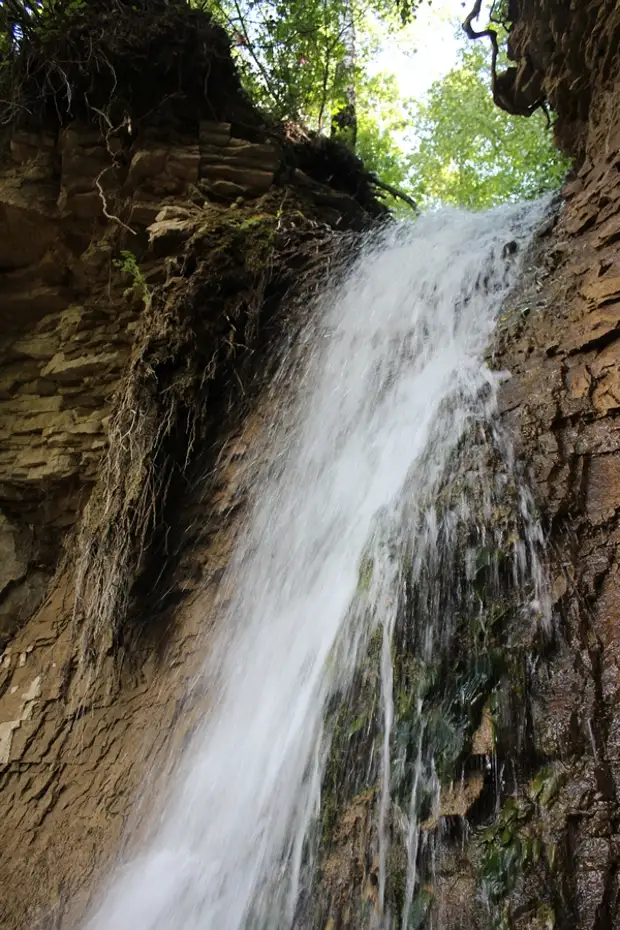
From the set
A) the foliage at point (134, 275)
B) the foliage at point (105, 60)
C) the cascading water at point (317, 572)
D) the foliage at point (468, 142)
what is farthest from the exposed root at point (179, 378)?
the foliage at point (468, 142)

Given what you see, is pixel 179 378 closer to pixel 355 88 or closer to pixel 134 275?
pixel 134 275

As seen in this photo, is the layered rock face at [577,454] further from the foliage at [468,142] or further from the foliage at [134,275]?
the foliage at [468,142]

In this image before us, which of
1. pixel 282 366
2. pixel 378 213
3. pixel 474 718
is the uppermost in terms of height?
pixel 378 213

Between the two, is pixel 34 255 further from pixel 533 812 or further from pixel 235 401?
pixel 533 812

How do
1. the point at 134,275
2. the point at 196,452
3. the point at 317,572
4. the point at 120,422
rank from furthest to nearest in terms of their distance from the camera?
the point at 134,275, the point at 196,452, the point at 120,422, the point at 317,572

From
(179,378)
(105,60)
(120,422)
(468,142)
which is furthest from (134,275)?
(468,142)

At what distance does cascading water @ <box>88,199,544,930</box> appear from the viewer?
104 inches

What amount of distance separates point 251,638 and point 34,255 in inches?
152

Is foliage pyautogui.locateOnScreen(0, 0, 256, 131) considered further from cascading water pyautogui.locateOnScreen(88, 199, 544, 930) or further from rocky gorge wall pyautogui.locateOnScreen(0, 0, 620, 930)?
cascading water pyautogui.locateOnScreen(88, 199, 544, 930)

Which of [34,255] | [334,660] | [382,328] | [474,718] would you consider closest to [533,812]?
[474,718]

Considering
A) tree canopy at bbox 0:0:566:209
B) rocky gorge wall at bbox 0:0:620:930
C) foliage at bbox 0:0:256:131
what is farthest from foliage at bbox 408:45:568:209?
foliage at bbox 0:0:256:131

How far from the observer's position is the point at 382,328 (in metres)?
4.72

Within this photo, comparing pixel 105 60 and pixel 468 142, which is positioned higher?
pixel 468 142

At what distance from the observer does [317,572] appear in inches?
137
